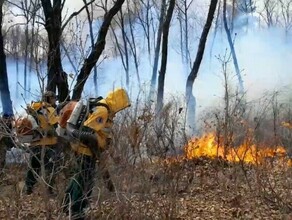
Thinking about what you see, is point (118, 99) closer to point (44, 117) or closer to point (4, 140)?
point (44, 117)

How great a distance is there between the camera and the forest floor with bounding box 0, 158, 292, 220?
217 inches

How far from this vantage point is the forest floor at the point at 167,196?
5.52 metres

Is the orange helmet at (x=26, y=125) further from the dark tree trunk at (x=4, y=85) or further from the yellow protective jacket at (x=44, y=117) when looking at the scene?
the dark tree trunk at (x=4, y=85)

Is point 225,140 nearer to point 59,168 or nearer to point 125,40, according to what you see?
point 59,168

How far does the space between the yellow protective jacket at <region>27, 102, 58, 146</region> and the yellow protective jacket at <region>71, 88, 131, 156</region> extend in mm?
352

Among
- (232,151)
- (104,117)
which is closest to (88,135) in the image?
(104,117)

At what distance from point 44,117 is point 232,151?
466 cm

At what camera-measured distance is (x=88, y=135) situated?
5797 millimetres

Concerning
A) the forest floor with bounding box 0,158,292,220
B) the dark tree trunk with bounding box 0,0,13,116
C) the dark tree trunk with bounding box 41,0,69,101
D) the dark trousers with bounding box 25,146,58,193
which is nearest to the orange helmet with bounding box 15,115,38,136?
the dark trousers with bounding box 25,146,58,193

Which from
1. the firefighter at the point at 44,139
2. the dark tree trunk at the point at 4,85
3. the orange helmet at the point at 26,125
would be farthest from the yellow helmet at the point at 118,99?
the dark tree trunk at the point at 4,85

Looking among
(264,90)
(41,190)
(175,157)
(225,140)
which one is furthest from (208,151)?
(264,90)

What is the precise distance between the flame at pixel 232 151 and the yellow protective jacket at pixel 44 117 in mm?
2267

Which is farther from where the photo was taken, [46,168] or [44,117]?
[46,168]

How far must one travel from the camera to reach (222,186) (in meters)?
8.26
